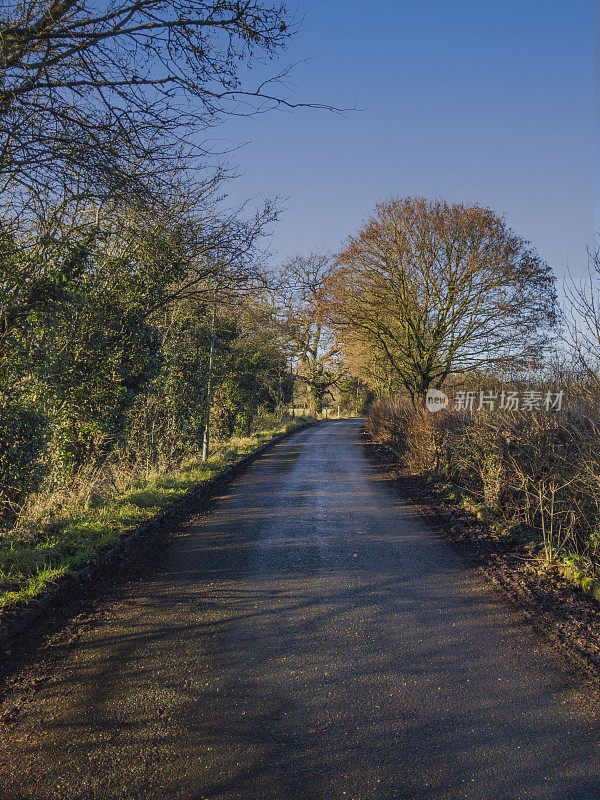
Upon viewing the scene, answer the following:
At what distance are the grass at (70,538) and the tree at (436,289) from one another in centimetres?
1135

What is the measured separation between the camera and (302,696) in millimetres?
3539

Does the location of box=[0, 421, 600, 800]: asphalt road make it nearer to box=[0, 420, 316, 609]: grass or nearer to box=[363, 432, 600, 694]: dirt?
box=[363, 432, 600, 694]: dirt

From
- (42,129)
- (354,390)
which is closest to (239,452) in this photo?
(42,129)

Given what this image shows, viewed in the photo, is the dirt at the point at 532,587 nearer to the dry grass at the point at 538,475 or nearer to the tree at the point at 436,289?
the dry grass at the point at 538,475

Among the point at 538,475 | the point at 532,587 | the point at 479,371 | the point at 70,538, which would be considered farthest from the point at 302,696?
the point at 479,371

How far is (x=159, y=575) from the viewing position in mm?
5906

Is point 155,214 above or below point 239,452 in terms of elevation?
above

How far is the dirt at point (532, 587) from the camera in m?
4.32

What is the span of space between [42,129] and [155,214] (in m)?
1.20

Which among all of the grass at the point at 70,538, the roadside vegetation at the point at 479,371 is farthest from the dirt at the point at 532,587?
the grass at the point at 70,538

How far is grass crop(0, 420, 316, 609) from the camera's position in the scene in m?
5.18

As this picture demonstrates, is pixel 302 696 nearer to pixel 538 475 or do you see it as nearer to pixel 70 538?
pixel 70 538

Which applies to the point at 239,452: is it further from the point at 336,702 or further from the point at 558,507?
the point at 336,702

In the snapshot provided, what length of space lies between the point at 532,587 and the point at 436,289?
46.9 ft
